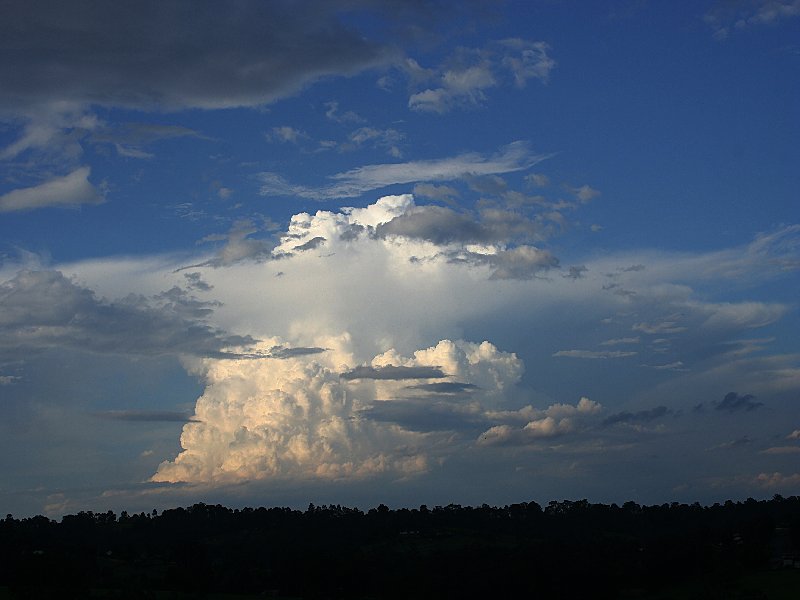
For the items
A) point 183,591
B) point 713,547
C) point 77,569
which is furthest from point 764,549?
point 77,569

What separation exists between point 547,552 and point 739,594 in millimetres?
51455

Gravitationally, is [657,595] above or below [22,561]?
below

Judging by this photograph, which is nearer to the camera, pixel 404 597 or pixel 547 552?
pixel 404 597

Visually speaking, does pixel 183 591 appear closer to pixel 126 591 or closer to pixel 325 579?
pixel 325 579

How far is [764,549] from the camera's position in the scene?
19775 cm

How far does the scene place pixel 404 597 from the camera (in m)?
186

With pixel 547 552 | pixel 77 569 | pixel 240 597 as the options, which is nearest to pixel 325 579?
pixel 240 597

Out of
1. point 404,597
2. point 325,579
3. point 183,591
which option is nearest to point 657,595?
point 404,597

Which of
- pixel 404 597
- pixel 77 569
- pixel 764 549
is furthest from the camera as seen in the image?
pixel 764 549

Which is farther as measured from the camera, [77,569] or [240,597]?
[240,597]

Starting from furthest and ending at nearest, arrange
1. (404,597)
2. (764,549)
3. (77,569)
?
(764,549)
(404,597)
(77,569)

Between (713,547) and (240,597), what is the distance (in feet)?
344

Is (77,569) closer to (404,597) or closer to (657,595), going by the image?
(404,597)

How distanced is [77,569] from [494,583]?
86777mm
